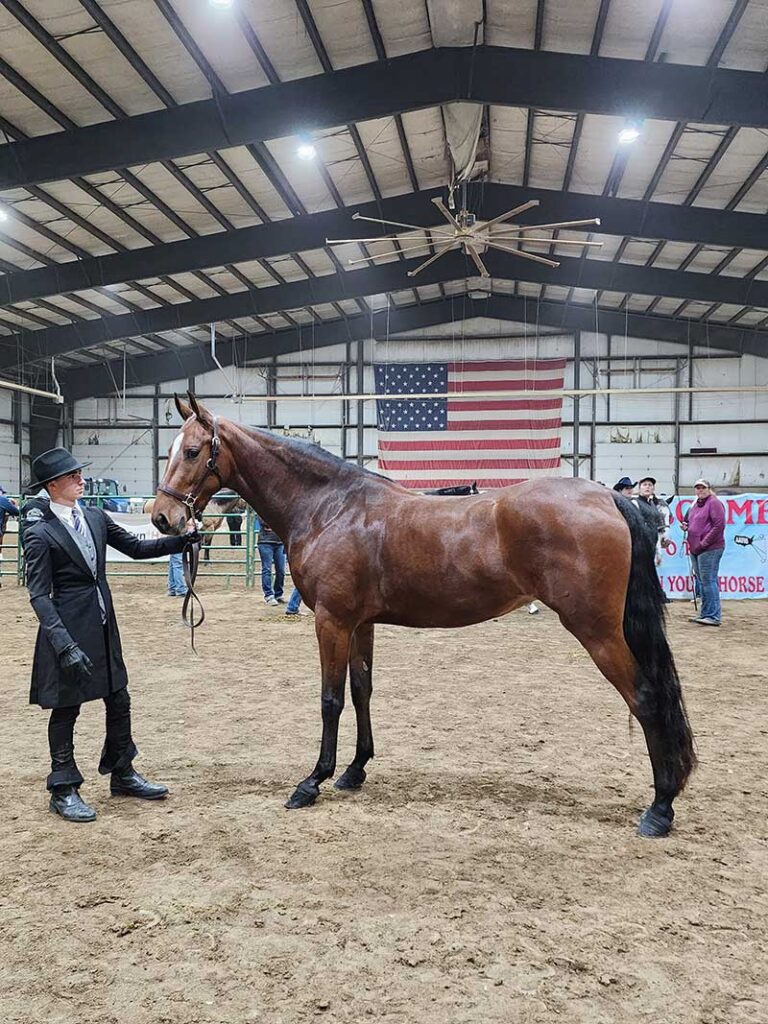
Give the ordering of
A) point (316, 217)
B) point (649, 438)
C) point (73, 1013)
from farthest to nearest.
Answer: point (649, 438), point (316, 217), point (73, 1013)

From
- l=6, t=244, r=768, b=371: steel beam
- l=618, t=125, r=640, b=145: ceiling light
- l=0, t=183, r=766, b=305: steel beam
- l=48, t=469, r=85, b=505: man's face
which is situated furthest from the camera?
l=6, t=244, r=768, b=371: steel beam

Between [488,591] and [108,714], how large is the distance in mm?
2022

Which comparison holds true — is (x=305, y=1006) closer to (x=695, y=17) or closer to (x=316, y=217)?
(x=695, y=17)

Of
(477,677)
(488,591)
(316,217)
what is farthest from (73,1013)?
(316,217)

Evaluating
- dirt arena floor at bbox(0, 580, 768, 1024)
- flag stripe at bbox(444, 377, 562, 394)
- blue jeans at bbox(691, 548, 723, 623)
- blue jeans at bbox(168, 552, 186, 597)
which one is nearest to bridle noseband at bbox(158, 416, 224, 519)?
dirt arena floor at bbox(0, 580, 768, 1024)

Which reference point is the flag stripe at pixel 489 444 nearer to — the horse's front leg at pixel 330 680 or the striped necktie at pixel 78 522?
the horse's front leg at pixel 330 680

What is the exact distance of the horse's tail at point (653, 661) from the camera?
9.89ft

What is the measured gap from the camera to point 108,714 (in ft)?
11.1

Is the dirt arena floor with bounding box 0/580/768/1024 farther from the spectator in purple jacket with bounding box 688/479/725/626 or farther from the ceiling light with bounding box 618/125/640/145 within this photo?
the ceiling light with bounding box 618/125/640/145

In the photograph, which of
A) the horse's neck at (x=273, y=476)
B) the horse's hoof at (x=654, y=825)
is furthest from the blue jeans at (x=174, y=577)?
the horse's hoof at (x=654, y=825)

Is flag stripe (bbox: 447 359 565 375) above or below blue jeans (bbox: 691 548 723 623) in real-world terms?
above

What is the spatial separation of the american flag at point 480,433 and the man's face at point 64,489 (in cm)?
1673

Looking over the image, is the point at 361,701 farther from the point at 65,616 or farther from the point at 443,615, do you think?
the point at 65,616

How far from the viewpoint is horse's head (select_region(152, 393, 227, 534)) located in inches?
136
